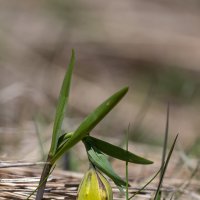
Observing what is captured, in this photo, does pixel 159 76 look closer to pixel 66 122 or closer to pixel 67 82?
pixel 66 122

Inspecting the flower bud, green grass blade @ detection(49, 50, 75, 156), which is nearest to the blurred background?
green grass blade @ detection(49, 50, 75, 156)

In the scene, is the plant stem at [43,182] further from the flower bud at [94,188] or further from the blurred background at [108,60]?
the blurred background at [108,60]

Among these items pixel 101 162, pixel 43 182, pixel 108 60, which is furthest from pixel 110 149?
pixel 108 60

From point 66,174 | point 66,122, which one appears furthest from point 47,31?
point 66,174

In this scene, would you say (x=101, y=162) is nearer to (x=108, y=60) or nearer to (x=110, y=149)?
(x=110, y=149)

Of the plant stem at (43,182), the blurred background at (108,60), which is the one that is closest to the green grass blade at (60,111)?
the plant stem at (43,182)

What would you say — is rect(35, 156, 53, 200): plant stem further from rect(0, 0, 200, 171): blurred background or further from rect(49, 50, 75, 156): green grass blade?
rect(0, 0, 200, 171): blurred background
